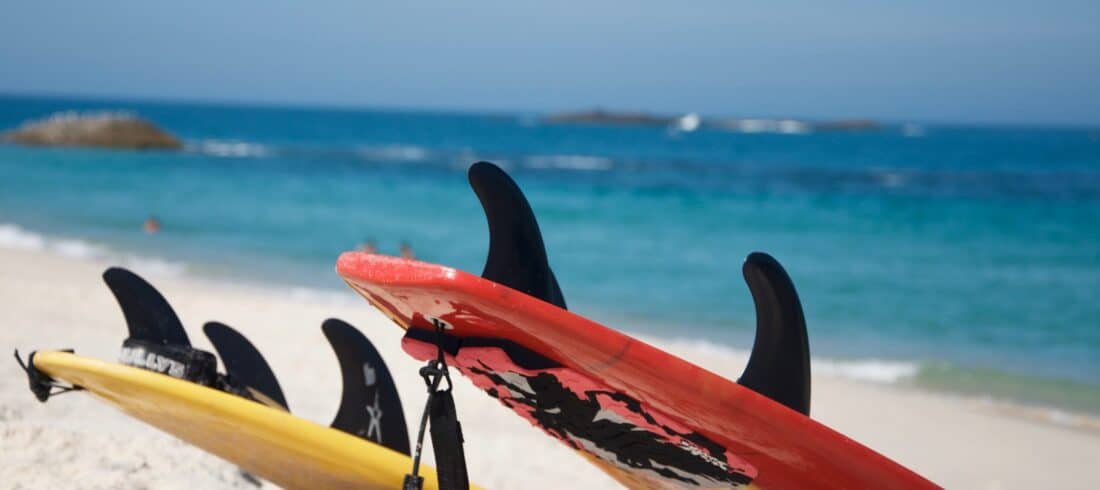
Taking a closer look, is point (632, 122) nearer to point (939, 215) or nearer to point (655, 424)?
point (939, 215)

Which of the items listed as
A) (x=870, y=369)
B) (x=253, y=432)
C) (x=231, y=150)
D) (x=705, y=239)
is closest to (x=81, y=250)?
(x=705, y=239)

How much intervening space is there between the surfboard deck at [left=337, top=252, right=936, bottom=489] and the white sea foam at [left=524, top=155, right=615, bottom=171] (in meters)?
35.0

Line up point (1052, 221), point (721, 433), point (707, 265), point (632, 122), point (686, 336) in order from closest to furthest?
point (721, 433) → point (686, 336) → point (707, 265) → point (1052, 221) → point (632, 122)

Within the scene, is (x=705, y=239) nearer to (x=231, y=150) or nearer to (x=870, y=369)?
(x=870, y=369)

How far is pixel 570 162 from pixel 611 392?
133ft


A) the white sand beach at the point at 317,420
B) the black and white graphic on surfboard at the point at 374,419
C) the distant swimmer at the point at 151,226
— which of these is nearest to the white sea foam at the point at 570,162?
the distant swimmer at the point at 151,226

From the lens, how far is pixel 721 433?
2463 millimetres

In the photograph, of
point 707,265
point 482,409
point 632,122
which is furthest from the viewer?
point 632,122

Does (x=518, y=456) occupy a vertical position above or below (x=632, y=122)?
below

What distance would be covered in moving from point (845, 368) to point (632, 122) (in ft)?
400

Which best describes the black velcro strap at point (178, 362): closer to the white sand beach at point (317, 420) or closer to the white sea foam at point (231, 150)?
the white sand beach at point (317, 420)

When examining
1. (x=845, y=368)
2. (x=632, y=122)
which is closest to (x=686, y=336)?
(x=845, y=368)

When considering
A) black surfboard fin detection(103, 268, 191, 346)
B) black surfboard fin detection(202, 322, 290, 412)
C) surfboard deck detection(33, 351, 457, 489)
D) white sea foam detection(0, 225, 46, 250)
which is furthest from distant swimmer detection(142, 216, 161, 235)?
surfboard deck detection(33, 351, 457, 489)

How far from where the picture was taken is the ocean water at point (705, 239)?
408 inches
